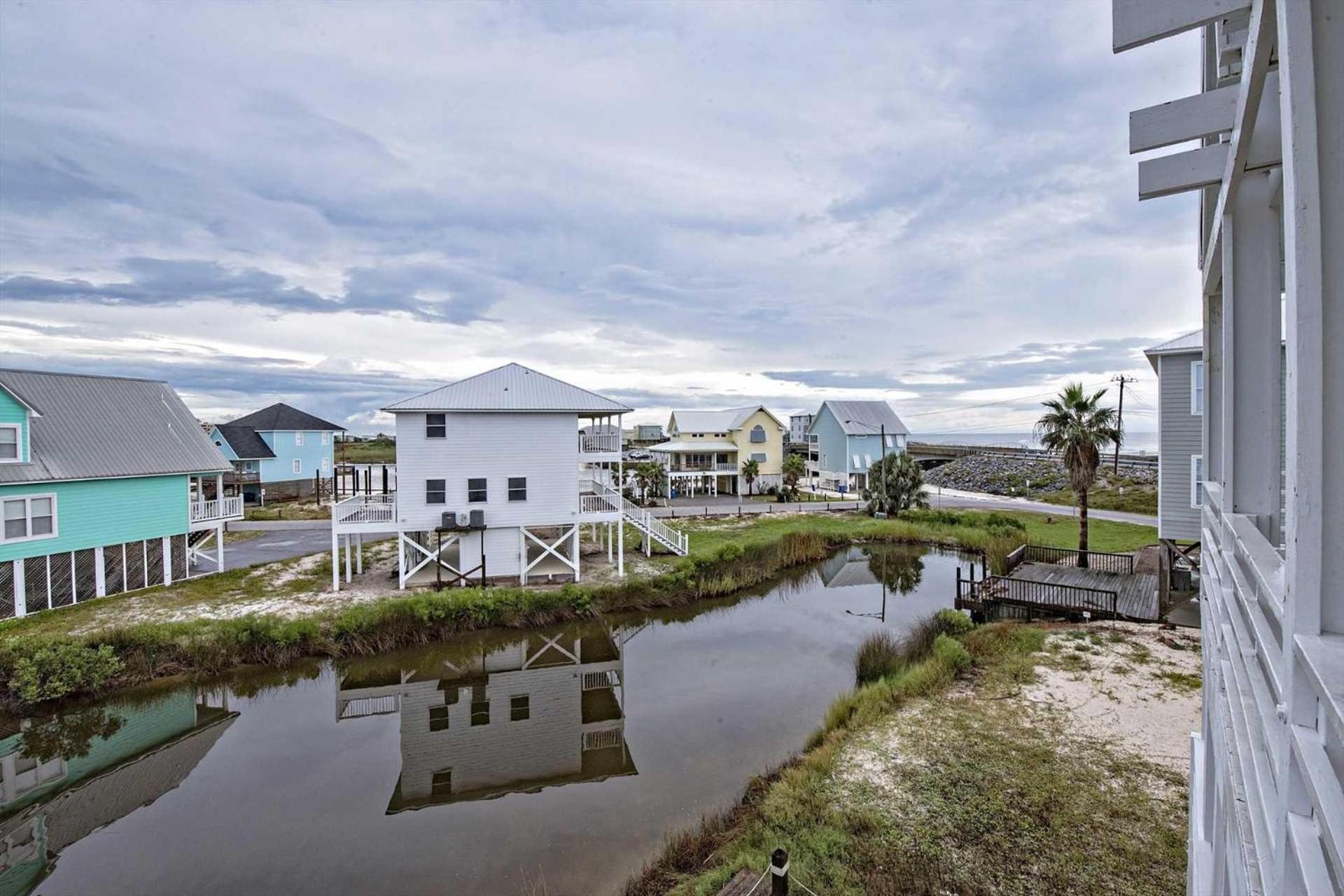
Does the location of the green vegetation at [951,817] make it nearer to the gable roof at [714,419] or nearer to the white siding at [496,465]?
the white siding at [496,465]

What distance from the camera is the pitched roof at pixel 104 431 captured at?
1838 cm

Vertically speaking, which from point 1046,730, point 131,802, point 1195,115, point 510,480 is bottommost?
point 131,802

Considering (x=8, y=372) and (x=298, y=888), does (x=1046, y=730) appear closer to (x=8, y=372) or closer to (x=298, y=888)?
(x=298, y=888)

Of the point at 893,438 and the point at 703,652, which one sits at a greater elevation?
the point at 893,438

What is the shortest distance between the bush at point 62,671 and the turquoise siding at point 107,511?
5175 mm

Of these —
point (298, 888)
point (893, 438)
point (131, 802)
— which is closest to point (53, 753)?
point (131, 802)

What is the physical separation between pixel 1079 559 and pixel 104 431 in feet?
107

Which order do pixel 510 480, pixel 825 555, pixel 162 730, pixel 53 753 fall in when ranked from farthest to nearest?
pixel 825 555 → pixel 510 480 → pixel 162 730 → pixel 53 753

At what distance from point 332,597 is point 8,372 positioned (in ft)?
36.5

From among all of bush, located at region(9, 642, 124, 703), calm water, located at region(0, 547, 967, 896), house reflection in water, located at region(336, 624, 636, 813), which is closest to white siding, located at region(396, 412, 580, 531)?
calm water, located at region(0, 547, 967, 896)

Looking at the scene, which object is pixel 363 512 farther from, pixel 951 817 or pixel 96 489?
pixel 951 817

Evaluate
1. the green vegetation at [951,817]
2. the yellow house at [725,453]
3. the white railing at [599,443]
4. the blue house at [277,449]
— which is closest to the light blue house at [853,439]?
the yellow house at [725,453]

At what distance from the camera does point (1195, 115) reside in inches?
135

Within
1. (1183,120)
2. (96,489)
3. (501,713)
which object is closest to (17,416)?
(96,489)
